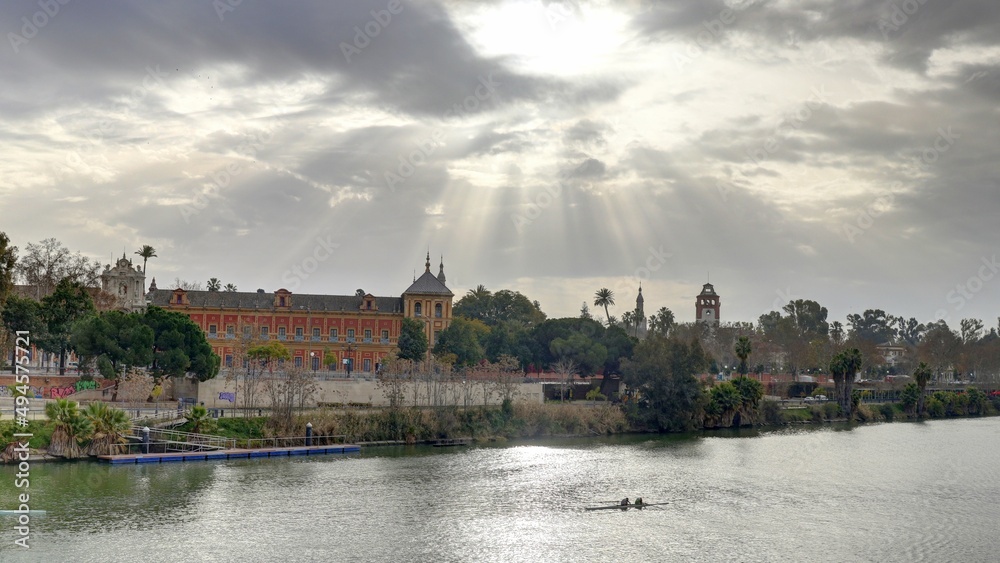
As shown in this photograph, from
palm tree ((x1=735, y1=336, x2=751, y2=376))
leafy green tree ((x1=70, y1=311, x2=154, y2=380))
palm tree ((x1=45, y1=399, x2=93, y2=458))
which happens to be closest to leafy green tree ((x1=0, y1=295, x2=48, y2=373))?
leafy green tree ((x1=70, y1=311, x2=154, y2=380))

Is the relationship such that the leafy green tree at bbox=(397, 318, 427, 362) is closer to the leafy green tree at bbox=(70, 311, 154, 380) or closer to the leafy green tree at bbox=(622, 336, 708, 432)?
the leafy green tree at bbox=(622, 336, 708, 432)

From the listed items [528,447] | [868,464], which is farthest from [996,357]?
[528,447]

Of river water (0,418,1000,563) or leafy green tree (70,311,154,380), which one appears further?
leafy green tree (70,311,154,380)

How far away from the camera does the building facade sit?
405ft

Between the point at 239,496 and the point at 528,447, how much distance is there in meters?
31.3

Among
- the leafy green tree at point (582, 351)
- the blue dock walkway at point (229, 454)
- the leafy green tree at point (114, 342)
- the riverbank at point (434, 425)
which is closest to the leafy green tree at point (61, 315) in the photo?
the leafy green tree at point (114, 342)

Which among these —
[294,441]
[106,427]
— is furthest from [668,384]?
[106,427]

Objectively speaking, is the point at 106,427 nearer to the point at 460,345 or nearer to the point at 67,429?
the point at 67,429

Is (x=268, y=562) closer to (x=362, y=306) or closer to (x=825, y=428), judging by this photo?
(x=825, y=428)

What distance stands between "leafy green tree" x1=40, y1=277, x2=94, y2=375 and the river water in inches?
1156

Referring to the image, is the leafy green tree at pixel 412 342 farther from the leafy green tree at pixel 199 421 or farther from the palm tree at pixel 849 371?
the palm tree at pixel 849 371

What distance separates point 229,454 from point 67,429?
416 inches

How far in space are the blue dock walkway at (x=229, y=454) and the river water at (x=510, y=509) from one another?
3.73ft

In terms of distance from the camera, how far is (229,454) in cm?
6556
